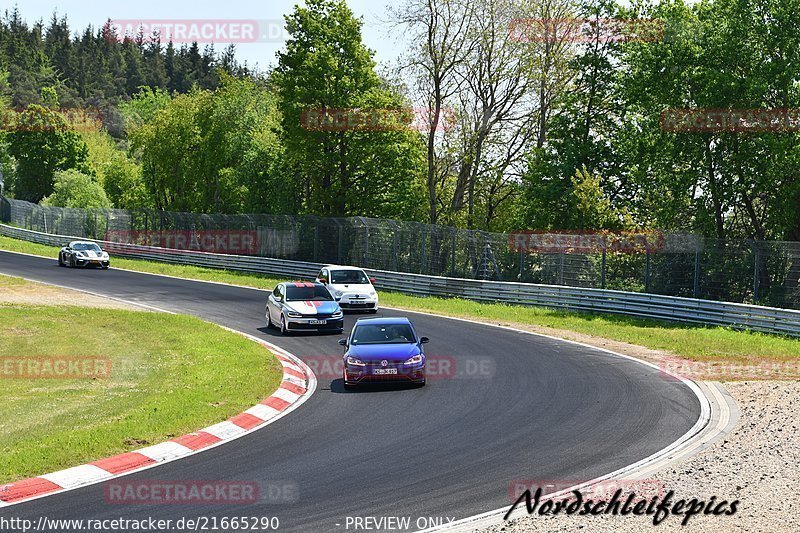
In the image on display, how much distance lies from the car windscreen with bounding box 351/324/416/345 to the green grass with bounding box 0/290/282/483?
1986mm

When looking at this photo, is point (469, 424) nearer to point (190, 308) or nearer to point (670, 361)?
point (670, 361)

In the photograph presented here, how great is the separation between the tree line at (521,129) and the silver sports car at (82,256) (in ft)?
42.8

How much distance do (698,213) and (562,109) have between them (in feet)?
42.9

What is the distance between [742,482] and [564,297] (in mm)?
22008

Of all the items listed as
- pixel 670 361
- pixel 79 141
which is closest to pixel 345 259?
pixel 670 361

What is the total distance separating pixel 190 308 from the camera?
3228cm

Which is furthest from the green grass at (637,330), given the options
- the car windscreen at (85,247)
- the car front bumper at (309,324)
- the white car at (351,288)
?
the car windscreen at (85,247)

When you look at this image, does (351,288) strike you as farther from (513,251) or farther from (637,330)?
(637,330)

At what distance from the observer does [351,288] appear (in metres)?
31.7

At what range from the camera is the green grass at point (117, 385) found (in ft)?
42.5

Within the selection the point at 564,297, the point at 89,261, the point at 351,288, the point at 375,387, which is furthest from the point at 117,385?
the point at 89,261

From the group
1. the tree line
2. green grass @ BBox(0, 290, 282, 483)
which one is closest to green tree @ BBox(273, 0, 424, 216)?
the tree line

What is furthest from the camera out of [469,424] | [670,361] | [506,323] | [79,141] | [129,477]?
[79,141]

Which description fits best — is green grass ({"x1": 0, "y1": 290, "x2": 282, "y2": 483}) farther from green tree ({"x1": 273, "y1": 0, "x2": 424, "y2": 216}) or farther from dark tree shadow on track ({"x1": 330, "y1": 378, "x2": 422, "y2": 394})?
green tree ({"x1": 273, "y1": 0, "x2": 424, "y2": 216})
